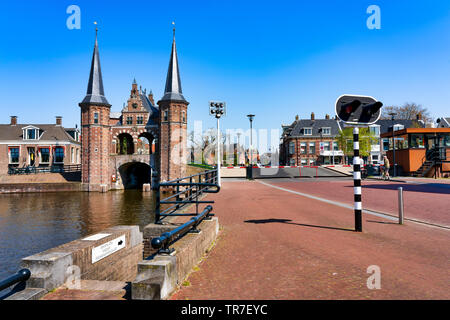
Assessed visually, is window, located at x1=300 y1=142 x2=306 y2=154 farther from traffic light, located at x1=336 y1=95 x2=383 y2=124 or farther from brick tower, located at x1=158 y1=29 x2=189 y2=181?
traffic light, located at x1=336 y1=95 x2=383 y2=124

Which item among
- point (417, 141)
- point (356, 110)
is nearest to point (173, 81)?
point (417, 141)

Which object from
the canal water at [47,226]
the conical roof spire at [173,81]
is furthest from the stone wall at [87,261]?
the conical roof spire at [173,81]

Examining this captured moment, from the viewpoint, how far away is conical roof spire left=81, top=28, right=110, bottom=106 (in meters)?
36.8

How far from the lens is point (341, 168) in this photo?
35219 mm

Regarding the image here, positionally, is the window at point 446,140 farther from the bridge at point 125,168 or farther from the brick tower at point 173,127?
the bridge at point 125,168

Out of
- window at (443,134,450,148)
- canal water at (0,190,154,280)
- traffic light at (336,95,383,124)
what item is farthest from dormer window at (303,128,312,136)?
traffic light at (336,95,383,124)

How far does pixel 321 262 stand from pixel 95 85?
40.7m

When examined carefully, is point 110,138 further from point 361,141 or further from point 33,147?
point 361,141

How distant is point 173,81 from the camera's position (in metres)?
37.2

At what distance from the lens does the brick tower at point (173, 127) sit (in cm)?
3538

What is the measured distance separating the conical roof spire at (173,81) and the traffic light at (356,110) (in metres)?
32.6

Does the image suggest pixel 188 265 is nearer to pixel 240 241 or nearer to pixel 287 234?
pixel 240 241
